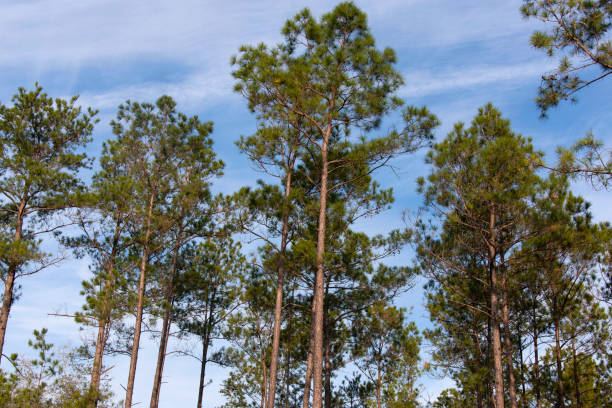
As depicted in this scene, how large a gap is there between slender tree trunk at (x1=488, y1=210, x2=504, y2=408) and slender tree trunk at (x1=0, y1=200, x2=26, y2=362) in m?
11.4

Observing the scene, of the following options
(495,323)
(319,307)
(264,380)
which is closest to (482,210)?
(495,323)

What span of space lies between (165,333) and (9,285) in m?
4.60

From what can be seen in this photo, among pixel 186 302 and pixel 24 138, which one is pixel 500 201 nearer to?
pixel 186 302

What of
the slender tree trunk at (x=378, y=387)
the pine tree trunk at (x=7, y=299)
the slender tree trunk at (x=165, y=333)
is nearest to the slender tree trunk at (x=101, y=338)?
the slender tree trunk at (x=165, y=333)

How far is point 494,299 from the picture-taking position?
1163cm

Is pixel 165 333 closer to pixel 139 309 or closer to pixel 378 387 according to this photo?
pixel 139 309

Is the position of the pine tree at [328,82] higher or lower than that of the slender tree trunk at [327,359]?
higher

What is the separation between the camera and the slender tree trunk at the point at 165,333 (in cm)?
1470

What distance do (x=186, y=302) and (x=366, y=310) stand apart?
593 cm

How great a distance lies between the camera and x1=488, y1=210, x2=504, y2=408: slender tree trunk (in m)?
10.9

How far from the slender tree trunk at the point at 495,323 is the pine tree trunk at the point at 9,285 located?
448 inches

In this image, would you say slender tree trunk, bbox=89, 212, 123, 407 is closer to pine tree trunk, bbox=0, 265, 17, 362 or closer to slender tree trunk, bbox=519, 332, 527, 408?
pine tree trunk, bbox=0, 265, 17, 362

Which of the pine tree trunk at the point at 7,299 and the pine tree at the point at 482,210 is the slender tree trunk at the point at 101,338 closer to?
the pine tree trunk at the point at 7,299

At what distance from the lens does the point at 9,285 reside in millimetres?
12867
